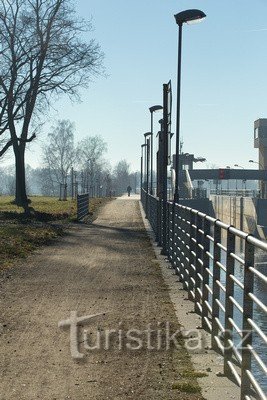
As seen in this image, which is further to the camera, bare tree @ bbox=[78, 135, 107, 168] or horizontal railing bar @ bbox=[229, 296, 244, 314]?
bare tree @ bbox=[78, 135, 107, 168]

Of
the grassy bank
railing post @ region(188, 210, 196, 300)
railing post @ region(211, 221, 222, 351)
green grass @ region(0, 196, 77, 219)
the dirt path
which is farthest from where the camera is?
green grass @ region(0, 196, 77, 219)

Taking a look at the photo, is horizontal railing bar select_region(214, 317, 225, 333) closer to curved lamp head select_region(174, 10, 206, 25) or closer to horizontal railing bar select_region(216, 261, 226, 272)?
horizontal railing bar select_region(216, 261, 226, 272)

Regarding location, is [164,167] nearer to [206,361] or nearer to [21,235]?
[21,235]

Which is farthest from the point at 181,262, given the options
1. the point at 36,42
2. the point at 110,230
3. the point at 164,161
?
the point at 36,42

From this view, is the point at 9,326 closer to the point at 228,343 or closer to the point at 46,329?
the point at 46,329

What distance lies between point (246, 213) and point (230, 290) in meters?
65.1

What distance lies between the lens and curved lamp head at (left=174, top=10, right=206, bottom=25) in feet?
57.1

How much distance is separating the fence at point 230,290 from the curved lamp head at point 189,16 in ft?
23.0

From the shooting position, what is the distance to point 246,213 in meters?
70.2

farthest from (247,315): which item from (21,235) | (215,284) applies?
(21,235)

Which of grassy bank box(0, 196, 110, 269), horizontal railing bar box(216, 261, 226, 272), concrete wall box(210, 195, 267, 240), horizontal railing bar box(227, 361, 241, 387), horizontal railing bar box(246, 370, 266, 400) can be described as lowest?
concrete wall box(210, 195, 267, 240)

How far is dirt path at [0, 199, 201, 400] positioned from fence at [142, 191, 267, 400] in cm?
49

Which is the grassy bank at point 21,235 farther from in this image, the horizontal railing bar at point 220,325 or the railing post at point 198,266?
the horizontal railing bar at point 220,325

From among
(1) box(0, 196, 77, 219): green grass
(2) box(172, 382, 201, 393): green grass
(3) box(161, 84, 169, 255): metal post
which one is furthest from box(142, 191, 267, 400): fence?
(1) box(0, 196, 77, 219): green grass
